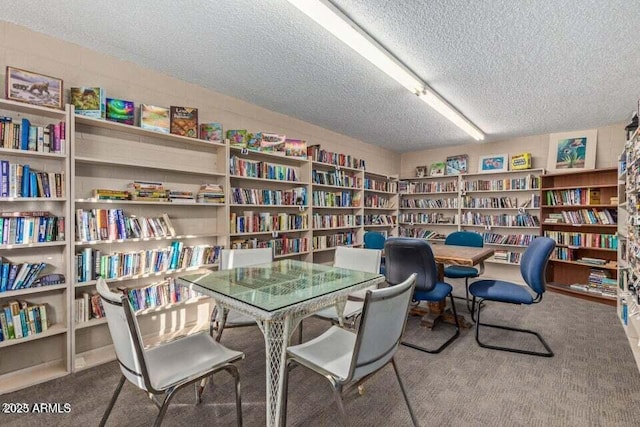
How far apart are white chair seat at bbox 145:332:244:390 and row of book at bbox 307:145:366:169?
2908 mm

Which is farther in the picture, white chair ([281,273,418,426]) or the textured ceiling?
the textured ceiling

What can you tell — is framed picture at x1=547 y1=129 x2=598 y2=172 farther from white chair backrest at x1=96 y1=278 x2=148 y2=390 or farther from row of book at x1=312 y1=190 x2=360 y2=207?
Answer: white chair backrest at x1=96 y1=278 x2=148 y2=390

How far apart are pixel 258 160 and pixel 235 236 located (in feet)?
3.41

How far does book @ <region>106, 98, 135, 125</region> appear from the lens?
2.42 metres

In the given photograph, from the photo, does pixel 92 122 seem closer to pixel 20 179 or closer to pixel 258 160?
pixel 20 179

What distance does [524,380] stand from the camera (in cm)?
210

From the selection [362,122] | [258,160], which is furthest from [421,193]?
[258,160]

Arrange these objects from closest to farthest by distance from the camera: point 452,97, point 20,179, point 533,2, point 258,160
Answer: point 533,2 → point 20,179 → point 452,97 → point 258,160

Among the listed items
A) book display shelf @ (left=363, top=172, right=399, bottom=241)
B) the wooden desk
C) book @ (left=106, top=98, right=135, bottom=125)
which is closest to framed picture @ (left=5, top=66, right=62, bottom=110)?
book @ (left=106, top=98, right=135, bottom=125)

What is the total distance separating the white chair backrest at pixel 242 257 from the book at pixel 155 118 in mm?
1295

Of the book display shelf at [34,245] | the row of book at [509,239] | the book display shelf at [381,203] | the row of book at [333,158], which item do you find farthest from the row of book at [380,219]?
the book display shelf at [34,245]

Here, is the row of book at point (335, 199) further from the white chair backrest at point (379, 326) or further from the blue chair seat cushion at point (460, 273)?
the white chair backrest at point (379, 326)

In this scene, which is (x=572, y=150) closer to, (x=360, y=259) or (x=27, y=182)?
(x=360, y=259)

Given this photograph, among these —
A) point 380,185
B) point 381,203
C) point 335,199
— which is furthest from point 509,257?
point 335,199
